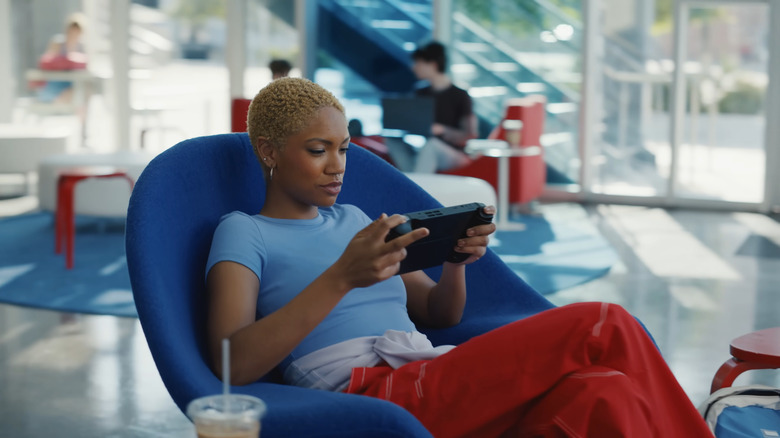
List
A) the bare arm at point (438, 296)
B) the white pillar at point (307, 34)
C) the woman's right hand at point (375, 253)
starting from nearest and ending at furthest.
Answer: the woman's right hand at point (375, 253)
the bare arm at point (438, 296)
the white pillar at point (307, 34)

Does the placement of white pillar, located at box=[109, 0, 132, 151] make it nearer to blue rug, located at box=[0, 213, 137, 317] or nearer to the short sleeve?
blue rug, located at box=[0, 213, 137, 317]

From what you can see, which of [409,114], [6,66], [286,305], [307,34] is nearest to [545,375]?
[286,305]

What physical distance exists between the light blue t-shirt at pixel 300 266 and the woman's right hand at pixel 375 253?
11.0 inches

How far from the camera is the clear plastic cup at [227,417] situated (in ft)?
4.09

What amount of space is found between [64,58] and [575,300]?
23.2 feet

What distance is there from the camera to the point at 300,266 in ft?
6.41

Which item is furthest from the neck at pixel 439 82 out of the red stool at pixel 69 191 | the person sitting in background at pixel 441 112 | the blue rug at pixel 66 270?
the blue rug at pixel 66 270

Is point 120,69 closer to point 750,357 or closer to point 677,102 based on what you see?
point 677,102

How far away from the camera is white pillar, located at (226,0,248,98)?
9.74 metres

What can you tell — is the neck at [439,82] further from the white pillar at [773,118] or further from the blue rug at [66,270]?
the white pillar at [773,118]

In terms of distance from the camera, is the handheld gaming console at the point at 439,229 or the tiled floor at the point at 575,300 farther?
the tiled floor at the point at 575,300

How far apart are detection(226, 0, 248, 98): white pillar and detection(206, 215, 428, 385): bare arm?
8.22 metres

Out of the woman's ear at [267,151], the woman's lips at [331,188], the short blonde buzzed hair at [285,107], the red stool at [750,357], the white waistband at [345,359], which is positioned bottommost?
the red stool at [750,357]

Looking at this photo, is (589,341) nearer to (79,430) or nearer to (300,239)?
(300,239)
